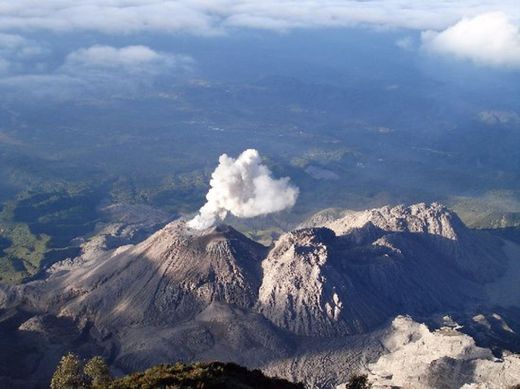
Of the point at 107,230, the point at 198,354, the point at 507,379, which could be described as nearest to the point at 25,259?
the point at 107,230

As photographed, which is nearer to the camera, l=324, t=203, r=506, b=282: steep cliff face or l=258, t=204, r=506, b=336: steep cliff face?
l=258, t=204, r=506, b=336: steep cliff face

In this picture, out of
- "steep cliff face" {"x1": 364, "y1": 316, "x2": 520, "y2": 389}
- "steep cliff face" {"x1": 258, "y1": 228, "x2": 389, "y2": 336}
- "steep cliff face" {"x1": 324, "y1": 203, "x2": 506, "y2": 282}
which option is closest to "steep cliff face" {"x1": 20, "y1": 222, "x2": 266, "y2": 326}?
"steep cliff face" {"x1": 258, "y1": 228, "x2": 389, "y2": 336}

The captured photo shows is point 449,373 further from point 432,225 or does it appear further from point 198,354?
point 432,225

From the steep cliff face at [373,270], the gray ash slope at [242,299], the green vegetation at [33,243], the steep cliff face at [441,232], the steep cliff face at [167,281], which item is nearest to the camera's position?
the gray ash slope at [242,299]

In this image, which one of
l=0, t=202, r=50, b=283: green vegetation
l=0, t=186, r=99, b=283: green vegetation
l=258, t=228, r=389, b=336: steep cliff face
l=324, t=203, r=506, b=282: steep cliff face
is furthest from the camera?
l=0, t=186, r=99, b=283: green vegetation

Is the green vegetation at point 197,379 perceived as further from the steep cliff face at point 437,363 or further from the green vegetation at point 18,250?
the green vegetation at point 18,250

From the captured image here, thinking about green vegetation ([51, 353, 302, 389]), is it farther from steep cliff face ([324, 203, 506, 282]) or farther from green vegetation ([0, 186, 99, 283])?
green vegetation ([0, 186, 99, 283])

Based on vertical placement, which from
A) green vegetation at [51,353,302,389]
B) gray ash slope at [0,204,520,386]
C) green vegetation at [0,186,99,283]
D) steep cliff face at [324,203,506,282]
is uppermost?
green vegetation at [51,353,302,389]

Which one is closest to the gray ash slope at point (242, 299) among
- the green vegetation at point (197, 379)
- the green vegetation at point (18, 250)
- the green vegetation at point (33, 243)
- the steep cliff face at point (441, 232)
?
the steep cliff face at point (441, 232)

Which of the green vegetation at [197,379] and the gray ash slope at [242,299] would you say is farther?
the gray ash slope at [242,299]
